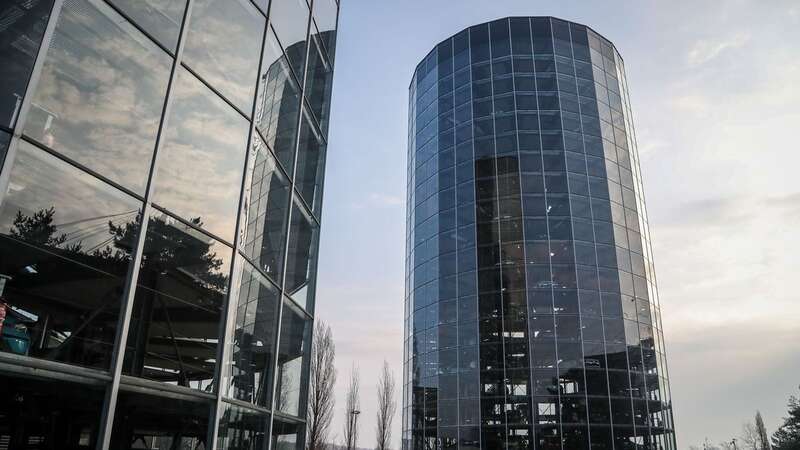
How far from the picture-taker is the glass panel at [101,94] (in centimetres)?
678

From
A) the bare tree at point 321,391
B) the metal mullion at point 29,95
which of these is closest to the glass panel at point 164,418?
the metal mullion at point 29,95

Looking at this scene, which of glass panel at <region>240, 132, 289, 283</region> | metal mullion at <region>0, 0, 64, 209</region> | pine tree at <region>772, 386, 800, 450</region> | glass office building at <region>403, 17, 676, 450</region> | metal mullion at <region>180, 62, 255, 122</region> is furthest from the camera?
pine tree at <region>772, 386, 800, 450</region>

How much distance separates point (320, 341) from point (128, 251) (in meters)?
36.8

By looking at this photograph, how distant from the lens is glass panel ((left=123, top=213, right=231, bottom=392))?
25.8ft

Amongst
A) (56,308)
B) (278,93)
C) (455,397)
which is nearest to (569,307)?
(455,397)

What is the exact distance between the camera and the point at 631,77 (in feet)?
142

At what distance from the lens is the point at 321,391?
129 ft

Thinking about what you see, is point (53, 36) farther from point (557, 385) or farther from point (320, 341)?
point (320, 341)

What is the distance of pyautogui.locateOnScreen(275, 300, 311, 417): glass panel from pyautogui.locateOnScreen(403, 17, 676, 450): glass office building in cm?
1884

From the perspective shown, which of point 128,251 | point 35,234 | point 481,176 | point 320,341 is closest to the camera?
point 35,234

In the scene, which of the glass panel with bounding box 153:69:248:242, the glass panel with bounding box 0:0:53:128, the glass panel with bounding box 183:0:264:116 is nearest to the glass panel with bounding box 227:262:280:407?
the glass panel with bounding box 153:69:248:242

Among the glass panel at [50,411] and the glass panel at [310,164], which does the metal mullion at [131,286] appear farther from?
the glass panel at [310,164]

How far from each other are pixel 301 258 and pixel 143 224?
5.78m

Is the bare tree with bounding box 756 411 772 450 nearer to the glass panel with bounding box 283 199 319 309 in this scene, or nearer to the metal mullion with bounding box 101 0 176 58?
the glass panel with bounding box 283 199 319 309
